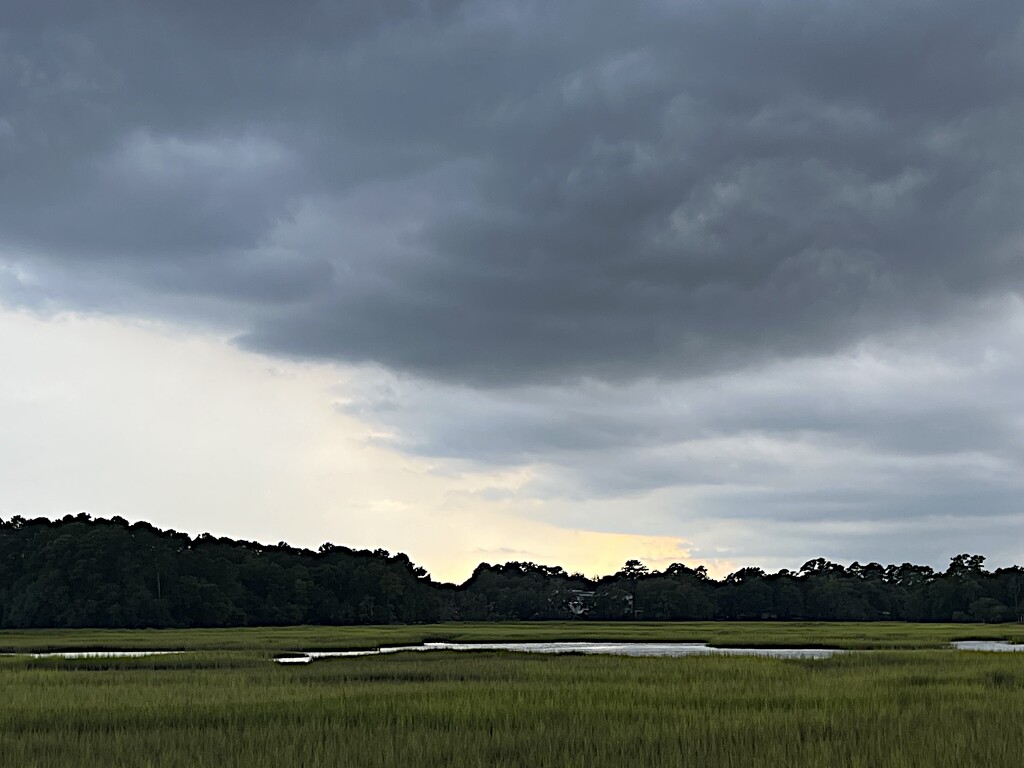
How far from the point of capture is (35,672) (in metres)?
32.7

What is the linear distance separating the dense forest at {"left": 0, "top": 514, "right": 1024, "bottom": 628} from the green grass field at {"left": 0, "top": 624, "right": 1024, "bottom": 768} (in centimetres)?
7457

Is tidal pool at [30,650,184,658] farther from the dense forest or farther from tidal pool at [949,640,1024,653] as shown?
the dense forest

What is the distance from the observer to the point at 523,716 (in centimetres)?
1931

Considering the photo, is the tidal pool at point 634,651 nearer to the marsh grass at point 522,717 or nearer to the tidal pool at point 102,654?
the tidal pool at point 102,654

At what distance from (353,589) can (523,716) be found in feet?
348

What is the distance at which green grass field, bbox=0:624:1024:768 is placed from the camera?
1505 cm

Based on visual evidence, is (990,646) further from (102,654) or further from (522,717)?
(102,654)

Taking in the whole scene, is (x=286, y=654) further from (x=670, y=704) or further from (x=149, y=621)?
(x=149, y=621)

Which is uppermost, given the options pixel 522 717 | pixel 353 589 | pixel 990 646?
pixel 353 589

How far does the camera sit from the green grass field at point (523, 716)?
592 inches

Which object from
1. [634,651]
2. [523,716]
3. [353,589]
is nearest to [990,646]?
[634,651]

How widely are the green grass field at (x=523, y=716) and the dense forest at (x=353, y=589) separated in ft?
245

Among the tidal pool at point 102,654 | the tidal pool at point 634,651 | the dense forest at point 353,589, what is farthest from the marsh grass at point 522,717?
the dense forest at point 353,589

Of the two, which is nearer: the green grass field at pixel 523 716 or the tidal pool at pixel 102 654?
the green grass field at pixel 523 716
